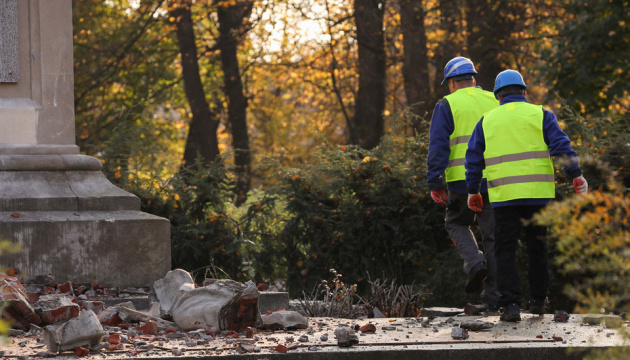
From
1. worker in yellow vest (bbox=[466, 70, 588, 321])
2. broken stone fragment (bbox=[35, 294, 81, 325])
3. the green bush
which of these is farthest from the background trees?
broken stone fragment (bbox=[35, 294, 81, 325])

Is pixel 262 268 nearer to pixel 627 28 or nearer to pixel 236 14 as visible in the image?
pixel 627 28

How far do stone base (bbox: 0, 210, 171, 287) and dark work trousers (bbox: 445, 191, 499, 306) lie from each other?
8.29 ft

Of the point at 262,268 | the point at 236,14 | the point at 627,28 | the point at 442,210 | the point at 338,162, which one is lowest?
the point at 262,268

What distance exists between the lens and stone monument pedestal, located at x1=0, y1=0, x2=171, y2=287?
625 centimetres

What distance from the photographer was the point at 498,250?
5.65 m

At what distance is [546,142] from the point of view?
5590 mm

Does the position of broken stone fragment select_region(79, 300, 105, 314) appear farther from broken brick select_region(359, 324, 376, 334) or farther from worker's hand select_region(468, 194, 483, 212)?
worker's hand select_region(468, 194, 483, 212)

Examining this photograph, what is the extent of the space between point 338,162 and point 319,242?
3.10 ft

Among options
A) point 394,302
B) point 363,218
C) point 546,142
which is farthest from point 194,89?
point 546,142

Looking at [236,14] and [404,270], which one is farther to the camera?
[236,14]

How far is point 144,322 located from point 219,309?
0.57 meters

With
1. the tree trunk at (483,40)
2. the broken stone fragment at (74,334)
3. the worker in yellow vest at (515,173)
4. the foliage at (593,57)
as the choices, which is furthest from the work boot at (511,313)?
the tree trunk at (483,40)

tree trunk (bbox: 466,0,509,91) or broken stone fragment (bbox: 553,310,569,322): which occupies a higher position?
tree trunk (bbox: 466,0,509,91)

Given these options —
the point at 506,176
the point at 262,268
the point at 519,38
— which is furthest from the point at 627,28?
the point at 506,176
